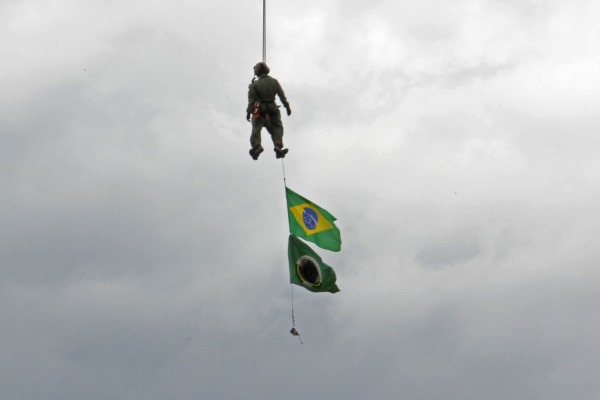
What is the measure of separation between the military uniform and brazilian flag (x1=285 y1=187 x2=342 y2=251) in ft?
8.99

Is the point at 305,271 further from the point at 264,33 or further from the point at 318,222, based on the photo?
the point at 264,33

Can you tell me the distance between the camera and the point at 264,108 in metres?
29.6

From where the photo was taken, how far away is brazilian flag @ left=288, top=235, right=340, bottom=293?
30.8 m

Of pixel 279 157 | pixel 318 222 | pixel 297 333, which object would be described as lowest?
pixel 297 333

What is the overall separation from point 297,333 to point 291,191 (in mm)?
6311

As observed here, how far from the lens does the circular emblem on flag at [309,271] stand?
30.9 m

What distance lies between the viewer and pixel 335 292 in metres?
30.7

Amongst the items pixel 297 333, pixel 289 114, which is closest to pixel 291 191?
pixel 289 114

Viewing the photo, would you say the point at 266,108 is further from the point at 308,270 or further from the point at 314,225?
the point at 308,270

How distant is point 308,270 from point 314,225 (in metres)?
1.43

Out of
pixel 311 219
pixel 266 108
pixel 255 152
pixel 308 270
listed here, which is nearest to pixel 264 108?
pixel 266 108

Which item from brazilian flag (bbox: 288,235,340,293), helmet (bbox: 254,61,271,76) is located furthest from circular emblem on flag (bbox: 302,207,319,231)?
helmet (bbox: 254,61,271,76)

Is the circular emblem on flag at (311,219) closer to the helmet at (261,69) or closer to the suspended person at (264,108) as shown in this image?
the suspended person at (264,108)

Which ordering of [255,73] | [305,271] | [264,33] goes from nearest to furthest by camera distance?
[264,33], [255,73], [305,271]
